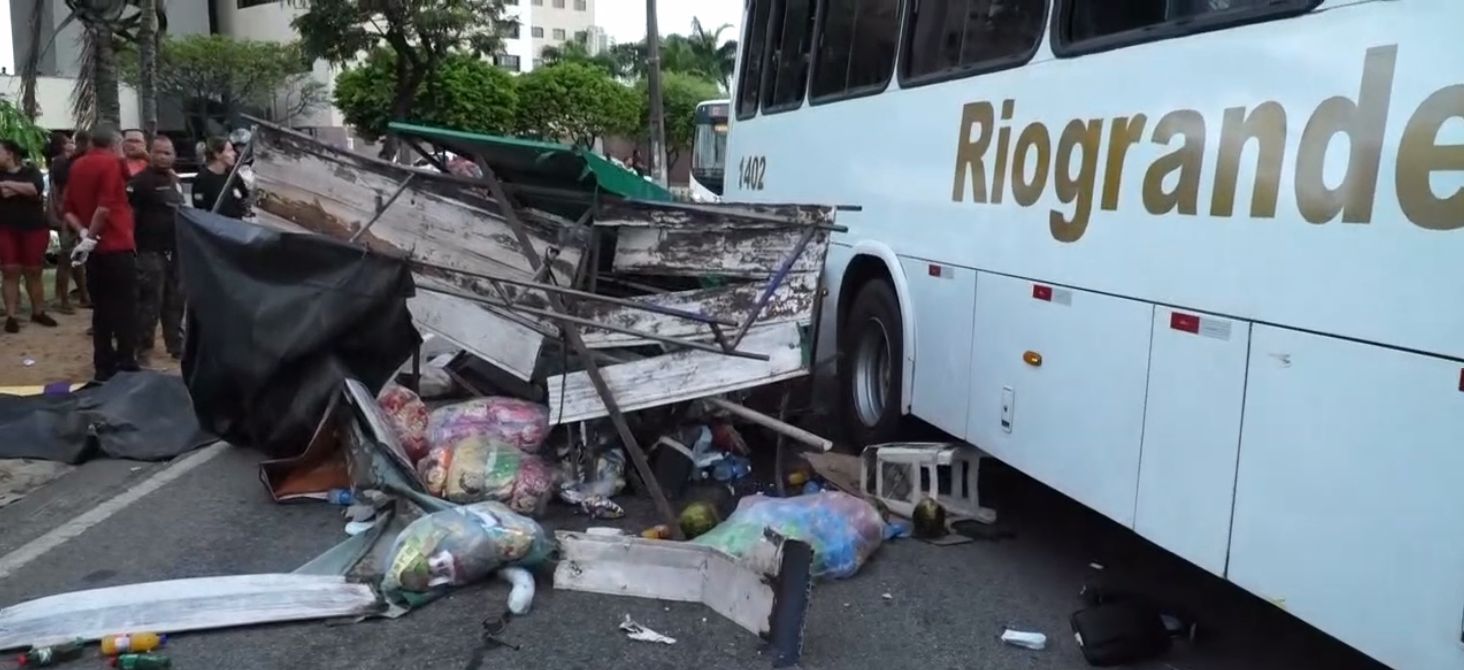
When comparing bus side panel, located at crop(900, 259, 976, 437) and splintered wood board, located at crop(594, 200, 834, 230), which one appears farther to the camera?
splintered wood board, located at crop(594, 200, 834, 230)

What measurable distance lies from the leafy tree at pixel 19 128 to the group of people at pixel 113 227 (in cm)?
496

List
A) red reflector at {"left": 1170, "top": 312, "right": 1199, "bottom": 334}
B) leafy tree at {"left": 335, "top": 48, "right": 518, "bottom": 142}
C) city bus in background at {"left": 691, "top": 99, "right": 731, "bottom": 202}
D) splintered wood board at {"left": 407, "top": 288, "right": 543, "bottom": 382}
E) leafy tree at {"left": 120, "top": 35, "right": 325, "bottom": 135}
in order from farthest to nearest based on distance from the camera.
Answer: leafy tree at {"left": 120, "top": 35, "right": 325, "bottom": 135} < leafy tree at {"left": 335, "top": 48, "right": 518, "bottom": 142} < city bus in background at {"left": 691, "top": 99, "right": 731, "bottom": 202} < splintered wood board at {"left": 407, "top": 288, "right": 543, "bottom": 382} < red reflector at {"left": 1170, "top": 312, "right": 1199, "bottom": 334}

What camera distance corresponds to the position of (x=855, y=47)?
304 inches

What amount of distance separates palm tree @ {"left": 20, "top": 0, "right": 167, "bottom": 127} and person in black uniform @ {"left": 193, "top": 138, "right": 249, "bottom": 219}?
10.9 ft

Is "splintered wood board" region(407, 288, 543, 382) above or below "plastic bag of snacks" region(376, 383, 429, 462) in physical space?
above

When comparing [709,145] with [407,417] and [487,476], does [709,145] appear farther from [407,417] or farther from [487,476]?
[487,476]

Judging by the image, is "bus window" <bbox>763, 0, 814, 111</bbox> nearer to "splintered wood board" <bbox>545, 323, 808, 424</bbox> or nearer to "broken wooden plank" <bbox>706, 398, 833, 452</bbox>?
"splintered wood board" <bbox>545, 323, 808, 424</bbox>

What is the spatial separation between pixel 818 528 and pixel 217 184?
7467 mm

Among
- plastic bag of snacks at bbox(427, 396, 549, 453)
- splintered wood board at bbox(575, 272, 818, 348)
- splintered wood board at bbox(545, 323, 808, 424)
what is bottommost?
Answer: plastic bag of snacks at bbox(427, 396, 549, 453)

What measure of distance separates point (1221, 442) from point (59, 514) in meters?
5.39

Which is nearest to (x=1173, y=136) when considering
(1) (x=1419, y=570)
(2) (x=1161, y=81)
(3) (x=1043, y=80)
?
(2) (x=1161, y=81)

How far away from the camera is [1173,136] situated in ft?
14.0

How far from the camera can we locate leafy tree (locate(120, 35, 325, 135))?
46.2 meters

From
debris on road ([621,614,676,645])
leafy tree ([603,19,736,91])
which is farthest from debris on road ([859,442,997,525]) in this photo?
leafy tree ([603,19,736,91])
